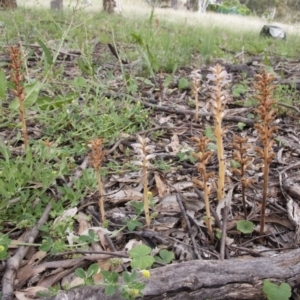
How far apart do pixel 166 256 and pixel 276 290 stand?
36 cm

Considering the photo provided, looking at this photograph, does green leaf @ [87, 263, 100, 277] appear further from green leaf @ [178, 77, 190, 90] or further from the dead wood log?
green leaf @ [178, 77, 190, 90]

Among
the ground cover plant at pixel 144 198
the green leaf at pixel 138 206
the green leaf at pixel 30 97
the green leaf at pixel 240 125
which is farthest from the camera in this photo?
the green leaf at pixel 240 125

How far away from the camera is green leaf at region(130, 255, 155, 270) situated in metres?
1.18

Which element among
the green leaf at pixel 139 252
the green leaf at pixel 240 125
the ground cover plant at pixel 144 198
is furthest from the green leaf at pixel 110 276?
the green leaf at pixel 240 125

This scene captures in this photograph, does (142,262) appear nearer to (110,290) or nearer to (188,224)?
(110,290)

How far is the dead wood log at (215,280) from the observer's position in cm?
110

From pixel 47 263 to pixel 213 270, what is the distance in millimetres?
518

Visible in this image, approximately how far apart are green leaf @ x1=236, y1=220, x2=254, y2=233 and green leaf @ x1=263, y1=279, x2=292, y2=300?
329mm

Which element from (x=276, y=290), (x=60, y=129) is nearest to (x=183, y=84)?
(x=60, y=129)

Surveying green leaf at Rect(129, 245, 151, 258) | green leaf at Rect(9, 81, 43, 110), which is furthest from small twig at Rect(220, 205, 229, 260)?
green leaf at Rect(9, 81, 43, 110)

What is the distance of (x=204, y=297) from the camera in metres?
1.11

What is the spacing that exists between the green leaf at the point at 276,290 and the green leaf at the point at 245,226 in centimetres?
33

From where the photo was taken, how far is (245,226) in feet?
4.80

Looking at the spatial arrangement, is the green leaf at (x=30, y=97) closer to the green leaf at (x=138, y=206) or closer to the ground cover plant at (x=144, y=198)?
the ground cover plant at (x=144, y=198)
